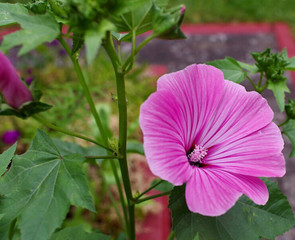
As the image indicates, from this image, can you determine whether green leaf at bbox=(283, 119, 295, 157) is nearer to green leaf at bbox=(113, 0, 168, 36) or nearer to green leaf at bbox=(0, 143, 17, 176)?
green leaf at bbox=(113, 0, 168, 36)

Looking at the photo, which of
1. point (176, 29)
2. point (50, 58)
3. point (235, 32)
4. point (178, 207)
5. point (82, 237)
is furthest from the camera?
point (235, 32)

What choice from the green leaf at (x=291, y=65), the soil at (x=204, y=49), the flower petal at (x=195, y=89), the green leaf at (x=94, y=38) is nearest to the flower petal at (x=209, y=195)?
the flower petal at (x=195, y=89)

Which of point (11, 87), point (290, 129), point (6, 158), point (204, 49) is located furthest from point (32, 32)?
point (204, 49)

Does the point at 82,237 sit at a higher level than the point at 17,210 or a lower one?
lower

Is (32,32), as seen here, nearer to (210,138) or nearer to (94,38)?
(94,38)

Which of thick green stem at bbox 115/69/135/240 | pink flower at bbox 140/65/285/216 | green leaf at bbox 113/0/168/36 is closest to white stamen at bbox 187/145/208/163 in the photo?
pink flower at bbox 140/65/285/216

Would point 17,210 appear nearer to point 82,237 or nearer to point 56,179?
point 56,179

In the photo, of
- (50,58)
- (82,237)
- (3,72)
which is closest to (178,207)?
(82,237)

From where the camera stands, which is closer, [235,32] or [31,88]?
[31,88]
